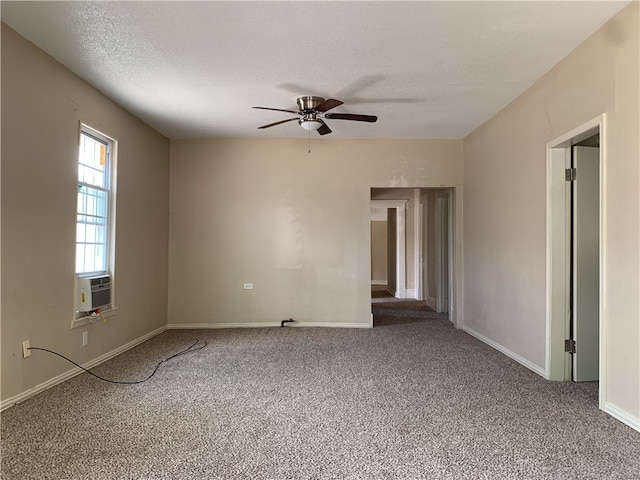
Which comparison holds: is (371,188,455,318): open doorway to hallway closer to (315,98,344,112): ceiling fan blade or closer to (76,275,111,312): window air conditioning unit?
(315,98,344,112): ceiling fan blade

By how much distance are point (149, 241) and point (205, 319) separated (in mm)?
1399

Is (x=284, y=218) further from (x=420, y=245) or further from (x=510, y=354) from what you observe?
(x=420, y=245)

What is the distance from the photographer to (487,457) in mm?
1941

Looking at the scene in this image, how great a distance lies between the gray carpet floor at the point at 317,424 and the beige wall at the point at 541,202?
0.52 metres

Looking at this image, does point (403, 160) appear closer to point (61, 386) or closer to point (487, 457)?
point (487, 457)

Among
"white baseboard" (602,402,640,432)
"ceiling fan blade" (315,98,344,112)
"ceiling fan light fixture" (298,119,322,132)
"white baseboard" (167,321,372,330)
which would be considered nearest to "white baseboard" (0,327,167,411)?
"white baseboard" (167,321,372,330)

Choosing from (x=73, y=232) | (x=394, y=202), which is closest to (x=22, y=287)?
(x=73, y=232)

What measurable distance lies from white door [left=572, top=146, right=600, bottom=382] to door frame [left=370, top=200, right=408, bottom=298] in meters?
5.36

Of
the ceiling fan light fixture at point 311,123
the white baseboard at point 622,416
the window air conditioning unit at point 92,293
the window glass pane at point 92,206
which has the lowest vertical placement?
the white baseboard at point 622,416

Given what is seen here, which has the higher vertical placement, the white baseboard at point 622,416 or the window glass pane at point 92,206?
the window glass pane at point 92,206

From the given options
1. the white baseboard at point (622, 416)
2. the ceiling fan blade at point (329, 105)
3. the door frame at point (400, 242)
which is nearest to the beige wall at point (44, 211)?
the ceiling fan blade at point (329, 105)

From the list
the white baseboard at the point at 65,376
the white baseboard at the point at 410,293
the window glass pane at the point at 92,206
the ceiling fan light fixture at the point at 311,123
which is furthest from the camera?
the white baseboard at the point at 410,293

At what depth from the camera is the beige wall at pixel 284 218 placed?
5332mm

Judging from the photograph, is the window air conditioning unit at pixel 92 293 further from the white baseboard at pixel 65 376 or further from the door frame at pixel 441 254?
the door frame at pixel 441 254
